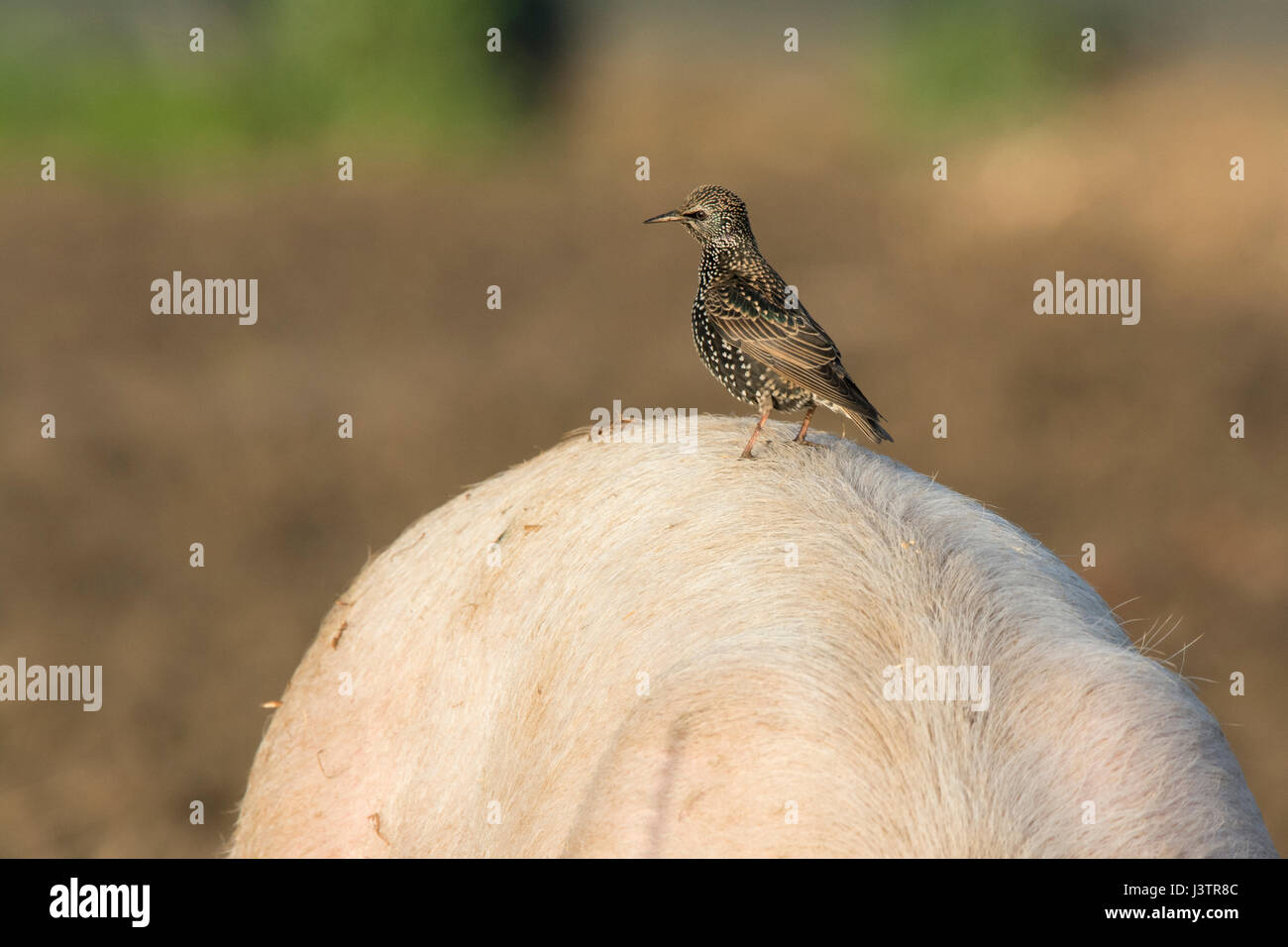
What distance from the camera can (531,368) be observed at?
75.5ft

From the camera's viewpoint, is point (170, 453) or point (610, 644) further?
point (170, 453)

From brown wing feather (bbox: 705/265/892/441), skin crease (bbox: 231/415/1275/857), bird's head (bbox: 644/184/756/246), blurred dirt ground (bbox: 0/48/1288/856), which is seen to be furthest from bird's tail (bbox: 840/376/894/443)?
blurred dirt ground (bbox: 0/48/1288/856)

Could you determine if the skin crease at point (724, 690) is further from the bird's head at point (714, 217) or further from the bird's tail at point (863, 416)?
the bird's head at point (714, 217)

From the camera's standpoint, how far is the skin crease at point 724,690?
3.15m

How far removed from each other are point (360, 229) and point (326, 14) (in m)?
7.19

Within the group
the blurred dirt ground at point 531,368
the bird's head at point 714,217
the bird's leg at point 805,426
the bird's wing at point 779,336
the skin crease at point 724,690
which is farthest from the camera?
the blurred dirt ground at point 531,368

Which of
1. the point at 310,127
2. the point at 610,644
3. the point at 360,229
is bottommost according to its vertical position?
the point at 610,644

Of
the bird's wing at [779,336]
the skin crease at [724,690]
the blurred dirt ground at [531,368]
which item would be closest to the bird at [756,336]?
the bird's wing at [779,336]

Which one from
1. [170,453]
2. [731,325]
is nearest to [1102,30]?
[170,453]

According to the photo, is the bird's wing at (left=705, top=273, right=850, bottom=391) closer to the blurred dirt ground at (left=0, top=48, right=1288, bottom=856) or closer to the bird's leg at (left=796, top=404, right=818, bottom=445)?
the bird's leg at (left=796, top=404, right=818, bottom=445)

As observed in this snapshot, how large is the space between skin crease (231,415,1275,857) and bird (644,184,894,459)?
0.22m

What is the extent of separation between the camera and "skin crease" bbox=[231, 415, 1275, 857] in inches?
124

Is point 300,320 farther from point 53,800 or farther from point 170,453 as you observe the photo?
point 53,800
